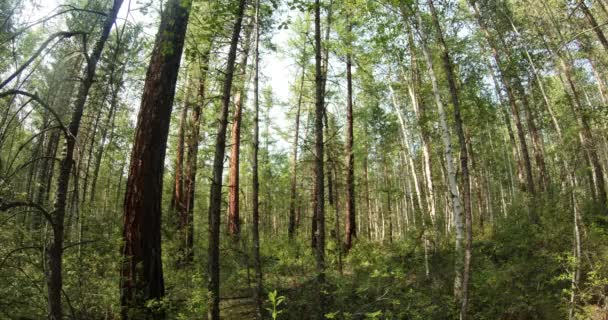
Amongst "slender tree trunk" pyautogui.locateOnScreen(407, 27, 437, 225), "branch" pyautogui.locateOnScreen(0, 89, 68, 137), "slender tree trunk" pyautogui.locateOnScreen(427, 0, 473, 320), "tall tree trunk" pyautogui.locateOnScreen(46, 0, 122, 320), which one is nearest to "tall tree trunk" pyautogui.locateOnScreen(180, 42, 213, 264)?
"tall tree trunk" pyautogui.locateOnScreen(46, 0, 122, 320)

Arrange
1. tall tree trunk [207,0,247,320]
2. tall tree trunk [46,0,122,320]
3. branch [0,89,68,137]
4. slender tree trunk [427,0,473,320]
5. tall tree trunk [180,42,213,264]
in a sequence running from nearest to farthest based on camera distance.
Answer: branch [0,89,68,137] < tall tree trunk [46,0,122,320] < tall tree trunk [207,0,247,320] < slender tree trunk [427,0,473,320] < tall tree trunk [180,42,213,264]

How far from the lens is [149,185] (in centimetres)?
481

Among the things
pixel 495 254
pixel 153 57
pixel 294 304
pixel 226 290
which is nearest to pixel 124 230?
pixel 153 57

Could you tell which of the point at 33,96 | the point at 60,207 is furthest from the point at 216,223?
the point at 33,96

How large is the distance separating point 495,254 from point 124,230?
9.78m

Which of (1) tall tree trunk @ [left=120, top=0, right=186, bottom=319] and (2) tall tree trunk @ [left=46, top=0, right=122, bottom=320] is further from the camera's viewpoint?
(1) tall tree trunk @ [left=120, top=0, right=186, bottom=319]

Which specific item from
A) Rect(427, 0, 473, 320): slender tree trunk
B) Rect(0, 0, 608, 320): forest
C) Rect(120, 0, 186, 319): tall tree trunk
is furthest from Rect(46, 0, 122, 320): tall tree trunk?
Rect(427, 0, 473, 320): slender tree trunk

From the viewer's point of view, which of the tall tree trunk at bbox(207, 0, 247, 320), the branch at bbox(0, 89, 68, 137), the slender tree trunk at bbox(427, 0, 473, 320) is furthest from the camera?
the slender tree trunk at bbox(427, 0, 473, 320)

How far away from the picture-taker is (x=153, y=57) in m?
5.17

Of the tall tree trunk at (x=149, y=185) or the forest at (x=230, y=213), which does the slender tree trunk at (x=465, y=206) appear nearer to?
the forest at (x=230, y=213)

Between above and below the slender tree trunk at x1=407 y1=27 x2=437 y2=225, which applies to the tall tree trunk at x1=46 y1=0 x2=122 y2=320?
below

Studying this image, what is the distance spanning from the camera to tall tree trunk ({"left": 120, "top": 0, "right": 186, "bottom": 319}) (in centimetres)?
455

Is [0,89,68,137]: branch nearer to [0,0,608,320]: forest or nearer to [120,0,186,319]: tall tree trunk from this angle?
[0,0,608,320]: forest

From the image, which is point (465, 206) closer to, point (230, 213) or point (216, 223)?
point (216, 223)
